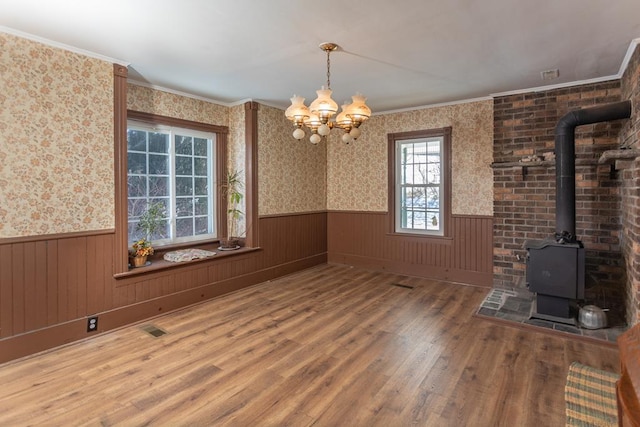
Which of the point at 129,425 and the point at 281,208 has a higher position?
the point at 281,208

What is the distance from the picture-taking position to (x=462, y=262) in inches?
203

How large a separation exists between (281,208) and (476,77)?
3.25 meters

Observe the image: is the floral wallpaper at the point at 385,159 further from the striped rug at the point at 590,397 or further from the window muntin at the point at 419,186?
the striped rug at the point at 590,397

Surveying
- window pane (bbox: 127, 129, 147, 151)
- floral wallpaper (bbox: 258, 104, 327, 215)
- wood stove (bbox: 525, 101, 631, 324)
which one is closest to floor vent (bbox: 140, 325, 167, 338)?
window pane (bbox: 127, 129, 147, 151)

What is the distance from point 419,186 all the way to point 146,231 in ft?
13.2

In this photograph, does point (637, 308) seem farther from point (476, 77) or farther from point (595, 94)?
point (476, 77)

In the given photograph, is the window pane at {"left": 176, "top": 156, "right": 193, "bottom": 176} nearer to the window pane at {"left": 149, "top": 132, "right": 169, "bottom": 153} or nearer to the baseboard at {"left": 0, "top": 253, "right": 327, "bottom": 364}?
the window pane at {"left": 149, "top": 132, "right": 169, "bottom": 153}

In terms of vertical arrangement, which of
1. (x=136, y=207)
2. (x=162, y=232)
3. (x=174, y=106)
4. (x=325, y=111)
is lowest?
(x=162, y=232)

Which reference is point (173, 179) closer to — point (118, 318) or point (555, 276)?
point (118, 318)

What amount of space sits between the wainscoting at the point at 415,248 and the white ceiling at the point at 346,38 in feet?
6.85

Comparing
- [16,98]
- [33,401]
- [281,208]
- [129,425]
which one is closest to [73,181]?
[16,98]

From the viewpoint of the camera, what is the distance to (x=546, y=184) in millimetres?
4398

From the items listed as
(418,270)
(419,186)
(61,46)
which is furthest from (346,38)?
(418,270)

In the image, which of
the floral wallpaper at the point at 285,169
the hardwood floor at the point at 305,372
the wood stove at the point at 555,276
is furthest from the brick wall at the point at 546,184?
the floral wallpaper at the point at 285,169
